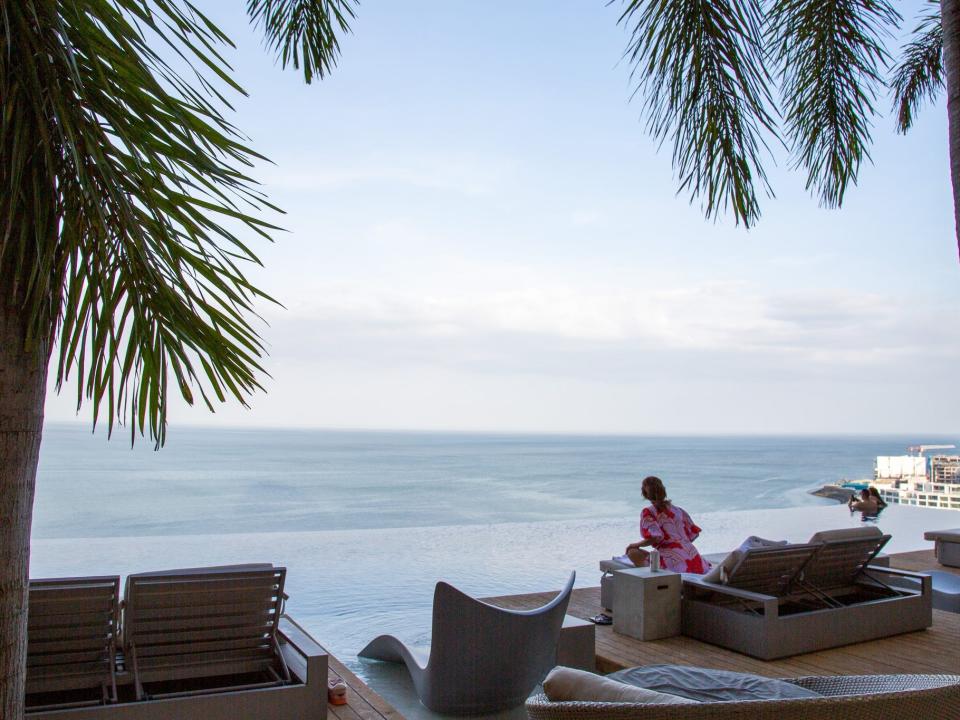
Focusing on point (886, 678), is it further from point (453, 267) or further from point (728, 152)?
point (453, 267)

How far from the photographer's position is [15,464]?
1.93m

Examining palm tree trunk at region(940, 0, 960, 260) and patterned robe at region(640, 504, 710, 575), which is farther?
patterned robe at region(640, 504, 710, 575)

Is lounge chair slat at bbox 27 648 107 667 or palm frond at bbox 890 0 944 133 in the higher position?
palm frond at bbox 890 0 944 133

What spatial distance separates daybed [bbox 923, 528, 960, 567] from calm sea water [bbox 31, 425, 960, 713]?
8.33 feet

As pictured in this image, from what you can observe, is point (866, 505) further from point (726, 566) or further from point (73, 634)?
point (73, 634)

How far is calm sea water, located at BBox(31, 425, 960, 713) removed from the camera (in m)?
8.16

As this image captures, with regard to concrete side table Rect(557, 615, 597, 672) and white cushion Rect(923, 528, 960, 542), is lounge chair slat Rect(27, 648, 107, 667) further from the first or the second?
white cushion Rect(923, 528, 960, 542)

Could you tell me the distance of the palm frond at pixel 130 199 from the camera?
134cm

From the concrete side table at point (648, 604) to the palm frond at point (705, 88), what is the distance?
251 centimetres

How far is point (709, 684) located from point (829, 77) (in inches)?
130

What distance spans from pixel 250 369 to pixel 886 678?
2.09 meters

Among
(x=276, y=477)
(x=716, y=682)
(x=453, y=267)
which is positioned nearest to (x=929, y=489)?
(x=276, y=477)

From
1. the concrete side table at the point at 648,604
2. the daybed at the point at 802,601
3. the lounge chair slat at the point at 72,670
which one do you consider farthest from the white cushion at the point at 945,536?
the lounge chair slat at the point at 72,670

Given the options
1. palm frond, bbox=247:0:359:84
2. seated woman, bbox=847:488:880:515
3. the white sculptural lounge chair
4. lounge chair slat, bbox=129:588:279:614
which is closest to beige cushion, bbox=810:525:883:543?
the white sculptural lounge chair
